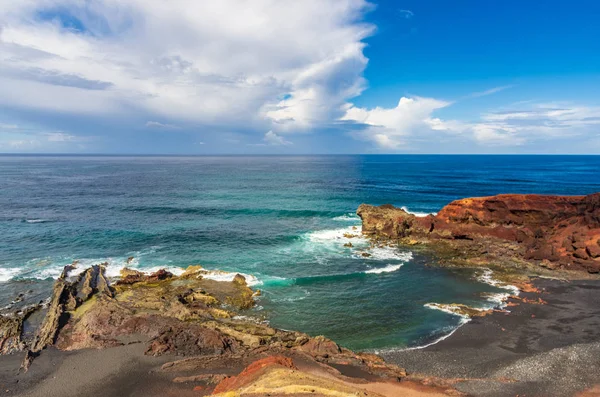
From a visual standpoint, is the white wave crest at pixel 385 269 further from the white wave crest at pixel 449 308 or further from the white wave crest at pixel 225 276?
the white wave crest at pixel 225 276

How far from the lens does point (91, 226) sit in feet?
179

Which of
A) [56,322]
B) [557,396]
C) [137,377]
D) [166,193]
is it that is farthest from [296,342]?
[166,193]

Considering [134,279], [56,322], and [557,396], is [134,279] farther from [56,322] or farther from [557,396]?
[557,396]

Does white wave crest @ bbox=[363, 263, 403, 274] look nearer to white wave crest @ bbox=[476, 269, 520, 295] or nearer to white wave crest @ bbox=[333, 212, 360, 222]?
white wave crest @ bbox=[476, 269, 520, 295]

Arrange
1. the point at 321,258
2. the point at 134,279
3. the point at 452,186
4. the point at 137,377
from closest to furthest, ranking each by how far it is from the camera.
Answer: the point at 137,377 < the point at 134,279 < the point at 321,258 < the point at 452,186

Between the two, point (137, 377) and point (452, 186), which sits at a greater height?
point (452, 186)

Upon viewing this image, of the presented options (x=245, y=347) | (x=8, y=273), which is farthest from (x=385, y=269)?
(x=8, y=273)

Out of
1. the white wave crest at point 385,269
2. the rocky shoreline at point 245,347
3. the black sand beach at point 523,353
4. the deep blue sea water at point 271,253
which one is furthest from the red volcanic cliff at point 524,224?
the white wave crest at point 385,269

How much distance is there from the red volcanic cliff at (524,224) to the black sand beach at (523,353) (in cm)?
987

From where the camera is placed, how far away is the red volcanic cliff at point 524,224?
128 feet

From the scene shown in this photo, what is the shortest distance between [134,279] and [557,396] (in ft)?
115

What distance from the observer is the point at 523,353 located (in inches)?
906

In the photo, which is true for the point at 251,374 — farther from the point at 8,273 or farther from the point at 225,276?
the point at 8,273

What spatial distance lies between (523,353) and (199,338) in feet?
73.4
